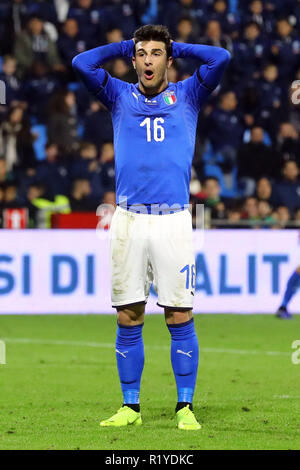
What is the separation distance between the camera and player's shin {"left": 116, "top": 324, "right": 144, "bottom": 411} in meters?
6.41

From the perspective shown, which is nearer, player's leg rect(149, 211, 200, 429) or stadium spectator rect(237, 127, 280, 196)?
player's leg rect(149, 211, 200, 429)

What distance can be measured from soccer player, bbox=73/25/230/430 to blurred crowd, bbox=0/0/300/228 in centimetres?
813

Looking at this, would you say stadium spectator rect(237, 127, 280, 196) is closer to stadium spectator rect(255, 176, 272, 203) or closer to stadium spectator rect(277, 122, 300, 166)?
stadium spectator rect(277, 122, 300, 166)

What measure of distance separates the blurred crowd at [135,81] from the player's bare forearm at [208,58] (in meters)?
8.24

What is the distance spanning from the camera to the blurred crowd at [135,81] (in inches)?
609

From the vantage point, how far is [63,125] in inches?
634

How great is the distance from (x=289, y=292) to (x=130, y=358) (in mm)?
7424

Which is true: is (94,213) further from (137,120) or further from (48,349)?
(137,120)

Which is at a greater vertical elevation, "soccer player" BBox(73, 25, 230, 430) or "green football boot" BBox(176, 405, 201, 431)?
"soccer player" BBox(73, 25, 230, 430)

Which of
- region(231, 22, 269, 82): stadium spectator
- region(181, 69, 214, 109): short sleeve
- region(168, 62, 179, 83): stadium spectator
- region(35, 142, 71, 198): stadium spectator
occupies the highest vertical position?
region(231, 22, 269, 82): stadium spectator

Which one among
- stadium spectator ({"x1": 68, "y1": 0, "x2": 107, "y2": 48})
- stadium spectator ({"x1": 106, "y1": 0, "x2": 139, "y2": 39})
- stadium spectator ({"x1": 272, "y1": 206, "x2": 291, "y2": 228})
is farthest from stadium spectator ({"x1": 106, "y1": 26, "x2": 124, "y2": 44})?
stadium spectator ({"x1": 272, "y1": 206, "x2": 291, "y2": 228})

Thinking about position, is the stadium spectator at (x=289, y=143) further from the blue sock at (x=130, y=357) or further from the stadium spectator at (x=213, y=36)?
the blue sock at (x=130, y=357)
